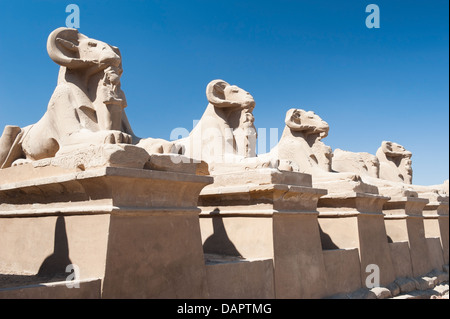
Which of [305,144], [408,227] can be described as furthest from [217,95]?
[408,227]

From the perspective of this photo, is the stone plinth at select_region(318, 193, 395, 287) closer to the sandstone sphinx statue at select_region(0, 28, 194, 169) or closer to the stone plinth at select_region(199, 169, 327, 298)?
the stone plinth at select_region(199, 169, 327, 298)

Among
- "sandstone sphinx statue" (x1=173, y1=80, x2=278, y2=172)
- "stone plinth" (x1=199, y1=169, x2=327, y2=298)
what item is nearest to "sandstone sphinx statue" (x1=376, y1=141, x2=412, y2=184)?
"sandstone sphinx statue" (x1=173, y1=80, x2=278, y2=172)

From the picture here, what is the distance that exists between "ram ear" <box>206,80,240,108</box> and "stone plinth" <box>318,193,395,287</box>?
6.62 ft

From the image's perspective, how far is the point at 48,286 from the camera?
8.93ft

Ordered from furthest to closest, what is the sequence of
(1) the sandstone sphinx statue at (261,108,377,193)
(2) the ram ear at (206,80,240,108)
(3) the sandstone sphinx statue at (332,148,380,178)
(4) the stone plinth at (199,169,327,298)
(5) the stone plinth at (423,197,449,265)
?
(3) the sandstone sphinx statue at (332,148,380,178)
(5) the stone plinth at (423,197,449,265)
(1) the sandstone sphinx statue at (261,108,377,193)
(2) the ram ear at (206,80,240,108)
(4) the stone plinth at (199,169,327,298)

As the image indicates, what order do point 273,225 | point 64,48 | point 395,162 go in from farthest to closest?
point 395,162 → point 64,48 → point 273,225

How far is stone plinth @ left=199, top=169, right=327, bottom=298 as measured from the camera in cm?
450

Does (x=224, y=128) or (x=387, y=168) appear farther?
(x=387, y=168)

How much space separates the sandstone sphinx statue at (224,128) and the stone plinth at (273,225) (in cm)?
89

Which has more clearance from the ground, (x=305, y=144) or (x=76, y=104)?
(x=305, y=144)

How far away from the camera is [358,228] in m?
6.10

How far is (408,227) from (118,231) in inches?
254

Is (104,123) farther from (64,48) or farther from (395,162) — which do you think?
(395,162)
